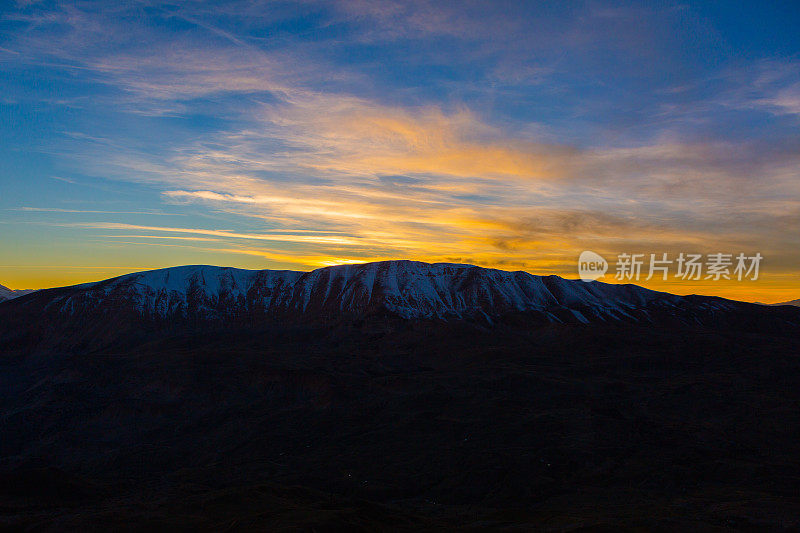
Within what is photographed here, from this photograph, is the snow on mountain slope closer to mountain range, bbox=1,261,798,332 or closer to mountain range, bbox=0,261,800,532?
mountain range, bbox=1,261,798,332

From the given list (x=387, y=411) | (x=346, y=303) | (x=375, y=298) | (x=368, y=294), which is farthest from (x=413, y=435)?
(x=368, y=294)

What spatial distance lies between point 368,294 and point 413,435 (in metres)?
89.0

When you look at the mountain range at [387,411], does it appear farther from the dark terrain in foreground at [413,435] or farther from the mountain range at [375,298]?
the mountain range at [375,298]

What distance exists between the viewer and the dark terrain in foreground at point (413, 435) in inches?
1448

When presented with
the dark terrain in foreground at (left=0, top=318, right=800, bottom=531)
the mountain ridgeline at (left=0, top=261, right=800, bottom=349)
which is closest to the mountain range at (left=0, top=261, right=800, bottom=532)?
the dark terrain in foreground at (left=0, top=318, right=800, bottom=531)

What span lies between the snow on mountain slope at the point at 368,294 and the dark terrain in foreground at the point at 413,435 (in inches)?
930

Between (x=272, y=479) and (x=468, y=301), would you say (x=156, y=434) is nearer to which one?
(x=272, y=479)

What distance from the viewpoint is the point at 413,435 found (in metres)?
61.2

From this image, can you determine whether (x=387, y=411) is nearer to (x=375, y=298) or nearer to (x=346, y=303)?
(x=375, y=298)

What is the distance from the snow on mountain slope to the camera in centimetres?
13962

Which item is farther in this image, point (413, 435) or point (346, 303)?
point (346, 303)

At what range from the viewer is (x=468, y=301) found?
490ft

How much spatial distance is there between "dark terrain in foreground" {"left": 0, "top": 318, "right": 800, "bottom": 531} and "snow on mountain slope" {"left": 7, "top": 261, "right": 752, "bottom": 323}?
23622 mm

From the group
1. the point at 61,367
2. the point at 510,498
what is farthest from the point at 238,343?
the point at 510,498
